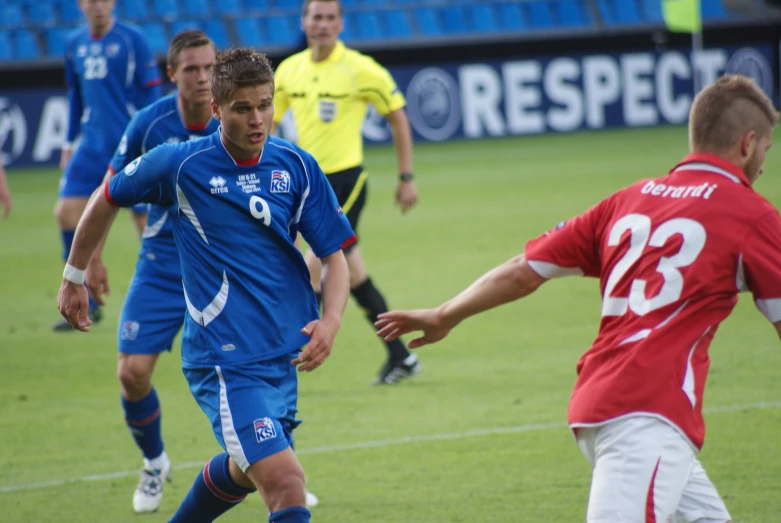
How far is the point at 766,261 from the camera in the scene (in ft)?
10.7

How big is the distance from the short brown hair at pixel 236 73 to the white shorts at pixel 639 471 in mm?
1718

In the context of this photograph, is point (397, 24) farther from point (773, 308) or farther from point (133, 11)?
point (773, 308)

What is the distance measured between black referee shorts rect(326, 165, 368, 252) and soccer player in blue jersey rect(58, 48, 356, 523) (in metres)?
3.65

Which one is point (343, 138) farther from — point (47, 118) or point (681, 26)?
point (681, 26)

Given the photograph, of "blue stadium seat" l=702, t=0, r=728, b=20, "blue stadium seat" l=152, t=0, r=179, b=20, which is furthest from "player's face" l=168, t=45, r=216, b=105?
"blue stadium seat" l=702, t=0, r=728, b=20

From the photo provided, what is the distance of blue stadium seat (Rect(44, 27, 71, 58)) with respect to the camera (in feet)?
78.7

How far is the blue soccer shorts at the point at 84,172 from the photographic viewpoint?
9594 mm

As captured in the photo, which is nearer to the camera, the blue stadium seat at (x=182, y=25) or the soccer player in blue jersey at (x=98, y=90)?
the soccer player in blue jersey at (x=98, y=90)

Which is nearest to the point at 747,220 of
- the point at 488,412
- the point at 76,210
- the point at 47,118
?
the point at 488,412

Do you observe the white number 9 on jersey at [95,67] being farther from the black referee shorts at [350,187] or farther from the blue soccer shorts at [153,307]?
the blue soccer shorts at [153,307]

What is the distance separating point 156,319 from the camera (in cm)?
560

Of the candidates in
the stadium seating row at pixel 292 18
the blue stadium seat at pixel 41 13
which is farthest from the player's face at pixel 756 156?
the blue stadium seat at pixel 41 13

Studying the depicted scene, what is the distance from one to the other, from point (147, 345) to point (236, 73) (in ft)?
6.21

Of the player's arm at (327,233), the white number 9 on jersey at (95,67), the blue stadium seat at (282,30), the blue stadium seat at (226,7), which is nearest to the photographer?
the player's arm at (327,233)
